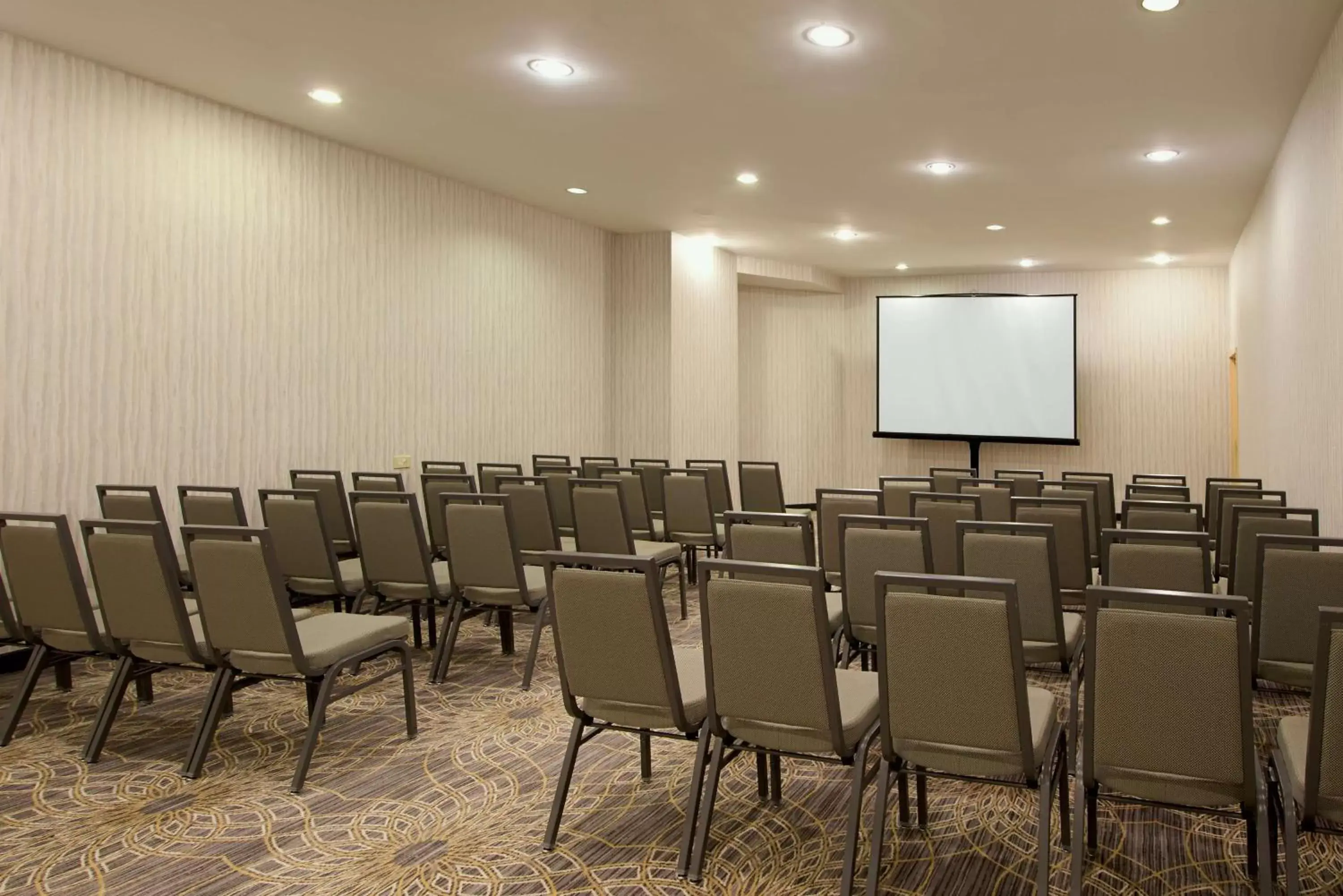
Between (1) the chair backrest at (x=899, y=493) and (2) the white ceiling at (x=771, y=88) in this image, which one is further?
(1) the chair backrest at (x=899, y=493)

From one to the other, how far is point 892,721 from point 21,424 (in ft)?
16.6

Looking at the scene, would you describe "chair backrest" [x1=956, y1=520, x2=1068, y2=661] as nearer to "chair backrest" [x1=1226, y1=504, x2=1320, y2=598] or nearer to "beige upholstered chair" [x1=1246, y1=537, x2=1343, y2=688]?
"beige upholstered chair" [x1=1246, y1=537, x2=1343, y2=688]

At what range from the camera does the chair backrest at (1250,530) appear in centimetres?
405

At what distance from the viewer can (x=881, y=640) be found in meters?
2.53

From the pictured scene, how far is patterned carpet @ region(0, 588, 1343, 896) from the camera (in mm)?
2789

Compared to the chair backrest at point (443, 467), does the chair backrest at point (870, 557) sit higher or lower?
lower

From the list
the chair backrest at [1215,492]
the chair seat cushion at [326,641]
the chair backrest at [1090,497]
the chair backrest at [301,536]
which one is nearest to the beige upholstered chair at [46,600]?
the chair seat cushion at [326,641]

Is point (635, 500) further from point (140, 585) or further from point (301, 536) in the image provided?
point (140, 585)

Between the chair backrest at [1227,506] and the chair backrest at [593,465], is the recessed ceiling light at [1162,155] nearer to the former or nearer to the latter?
the chair backrest at [1227,506]

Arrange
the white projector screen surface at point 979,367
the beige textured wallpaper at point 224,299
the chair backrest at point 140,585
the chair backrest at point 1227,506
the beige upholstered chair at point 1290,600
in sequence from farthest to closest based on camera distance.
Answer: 1. the white projector screen surface at point 979,367
2. the beige textured wallpaper at point 224,299
3. the chair backrest at point 1227,506
4. the chair backrest at point 140,585
5. the beige upholstered chair at point 1290,600

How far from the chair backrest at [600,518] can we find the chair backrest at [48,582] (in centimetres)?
251

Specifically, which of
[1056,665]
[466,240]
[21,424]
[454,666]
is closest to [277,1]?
[21,424]

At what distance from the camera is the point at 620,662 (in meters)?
2.91

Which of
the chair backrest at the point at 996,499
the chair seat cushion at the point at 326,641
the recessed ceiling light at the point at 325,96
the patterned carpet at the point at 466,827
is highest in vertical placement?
the recessed ceiling light at the point at 325,96
